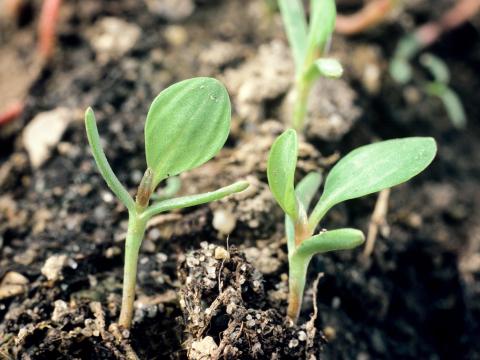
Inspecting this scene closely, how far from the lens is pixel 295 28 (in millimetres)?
1309

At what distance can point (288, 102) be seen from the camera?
152cm

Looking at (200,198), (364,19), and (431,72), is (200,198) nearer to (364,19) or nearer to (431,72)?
(364,19)

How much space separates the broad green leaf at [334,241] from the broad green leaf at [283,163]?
3.0 inches

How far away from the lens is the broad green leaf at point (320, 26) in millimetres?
1151

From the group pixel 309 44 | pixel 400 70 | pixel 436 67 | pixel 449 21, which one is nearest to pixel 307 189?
pixel 309 44

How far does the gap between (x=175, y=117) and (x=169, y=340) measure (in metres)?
0.43

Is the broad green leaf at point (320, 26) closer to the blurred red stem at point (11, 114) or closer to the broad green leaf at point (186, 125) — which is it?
the broad green leaf at point (186, 125)

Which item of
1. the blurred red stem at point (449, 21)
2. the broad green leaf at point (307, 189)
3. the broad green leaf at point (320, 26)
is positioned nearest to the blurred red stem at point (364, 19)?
the blurred red stem at point (449, 21)

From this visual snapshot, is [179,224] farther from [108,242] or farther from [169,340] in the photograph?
[169,340]

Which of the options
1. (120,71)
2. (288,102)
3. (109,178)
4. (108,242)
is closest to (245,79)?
(288,102)

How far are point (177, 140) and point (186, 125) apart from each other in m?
0.03

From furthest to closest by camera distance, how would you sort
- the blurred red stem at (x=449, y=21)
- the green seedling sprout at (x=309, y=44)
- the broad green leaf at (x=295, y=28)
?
the blurred red stem at (x=449, y=21)
the broad green leaf at (x=295, y=28)
the green seedling sprout at (x=309, y=44)

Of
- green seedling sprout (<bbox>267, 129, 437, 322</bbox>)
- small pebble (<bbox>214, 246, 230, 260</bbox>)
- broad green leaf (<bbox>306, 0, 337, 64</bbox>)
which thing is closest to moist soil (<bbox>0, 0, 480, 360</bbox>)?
small pebble (<bbox>214, 246, 230, 260</bbox>)

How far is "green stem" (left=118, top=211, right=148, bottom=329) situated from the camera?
3.06 feet
